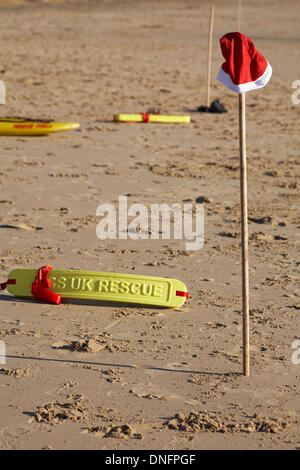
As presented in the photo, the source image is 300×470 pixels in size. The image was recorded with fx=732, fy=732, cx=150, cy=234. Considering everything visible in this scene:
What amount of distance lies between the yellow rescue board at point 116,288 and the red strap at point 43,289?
0.13 feet

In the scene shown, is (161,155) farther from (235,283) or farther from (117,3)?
(117,3)

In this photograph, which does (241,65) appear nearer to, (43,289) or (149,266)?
(43,289)

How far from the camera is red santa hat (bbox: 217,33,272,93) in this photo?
4391 mm

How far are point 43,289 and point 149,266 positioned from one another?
1219mm

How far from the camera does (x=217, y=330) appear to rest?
18.1 ft

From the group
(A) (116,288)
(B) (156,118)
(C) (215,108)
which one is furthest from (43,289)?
(C) (215,108)

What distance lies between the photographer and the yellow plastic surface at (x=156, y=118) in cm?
1235

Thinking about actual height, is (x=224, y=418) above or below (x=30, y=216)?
below

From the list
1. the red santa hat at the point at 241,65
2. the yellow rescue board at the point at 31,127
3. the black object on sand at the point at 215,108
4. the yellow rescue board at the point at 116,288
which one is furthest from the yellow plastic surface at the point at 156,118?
the red santa hat at the point at 241,65

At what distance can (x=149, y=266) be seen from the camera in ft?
22.1

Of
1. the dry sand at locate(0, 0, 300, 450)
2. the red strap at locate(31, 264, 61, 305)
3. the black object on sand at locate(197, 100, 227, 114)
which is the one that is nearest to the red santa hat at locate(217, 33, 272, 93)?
the dry sand at locate(0, 0, 300, 450)

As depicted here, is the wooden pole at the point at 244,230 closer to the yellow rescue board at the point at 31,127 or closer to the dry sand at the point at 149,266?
the dry sand at the point at 149,266
